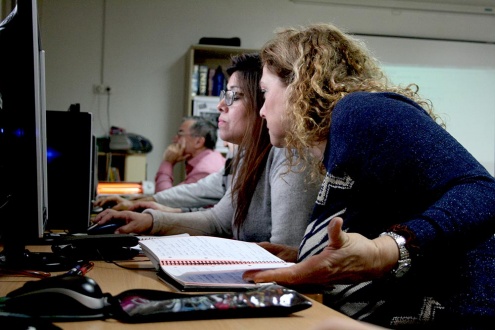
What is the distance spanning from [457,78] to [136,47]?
124 inches

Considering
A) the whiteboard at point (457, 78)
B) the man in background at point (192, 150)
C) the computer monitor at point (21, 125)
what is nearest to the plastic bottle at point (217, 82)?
the man in background at point (192, 150)

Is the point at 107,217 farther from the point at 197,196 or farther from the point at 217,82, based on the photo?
the point at 217,82

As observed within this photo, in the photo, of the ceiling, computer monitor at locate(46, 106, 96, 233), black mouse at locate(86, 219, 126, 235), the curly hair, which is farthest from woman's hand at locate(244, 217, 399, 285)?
the ceiling

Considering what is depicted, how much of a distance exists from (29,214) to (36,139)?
0.14 meters

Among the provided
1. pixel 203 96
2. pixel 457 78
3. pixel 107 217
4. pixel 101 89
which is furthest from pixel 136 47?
pixel 107 217

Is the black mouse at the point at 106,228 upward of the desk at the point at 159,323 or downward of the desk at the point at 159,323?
downward

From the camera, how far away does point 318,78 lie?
1351mm

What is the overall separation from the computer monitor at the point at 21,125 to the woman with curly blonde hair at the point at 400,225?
1.38ft

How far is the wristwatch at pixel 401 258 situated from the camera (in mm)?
952

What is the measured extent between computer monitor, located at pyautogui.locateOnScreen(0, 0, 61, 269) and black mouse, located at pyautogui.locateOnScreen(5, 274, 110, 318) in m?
0.33

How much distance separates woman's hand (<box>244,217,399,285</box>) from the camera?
907 millimetres

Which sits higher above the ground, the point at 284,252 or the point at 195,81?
the point at 195,81

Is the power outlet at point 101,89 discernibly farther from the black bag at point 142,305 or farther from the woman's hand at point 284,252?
the black bag at point 142,305

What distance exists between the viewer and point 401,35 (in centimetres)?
577
